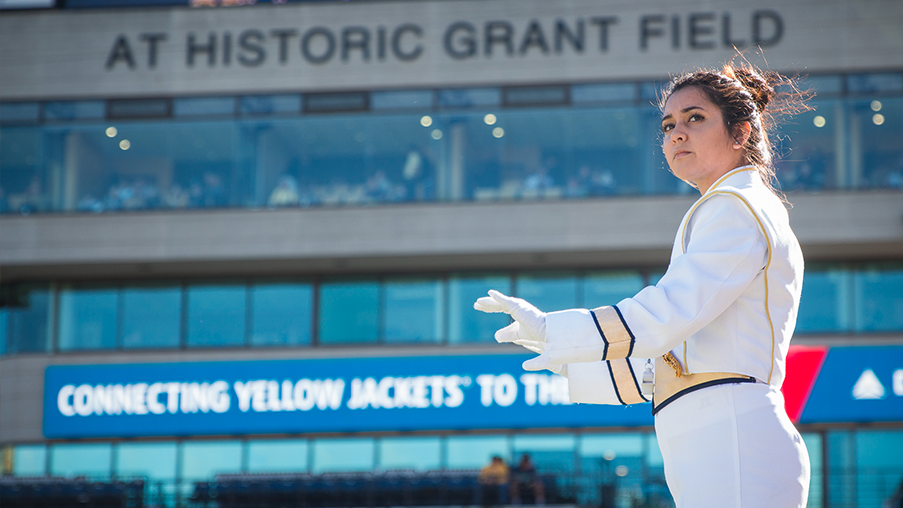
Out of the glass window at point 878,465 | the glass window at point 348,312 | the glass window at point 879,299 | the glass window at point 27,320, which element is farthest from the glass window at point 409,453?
the glass window at point 879,299

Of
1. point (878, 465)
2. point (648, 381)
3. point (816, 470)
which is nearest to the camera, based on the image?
point (648, 381)

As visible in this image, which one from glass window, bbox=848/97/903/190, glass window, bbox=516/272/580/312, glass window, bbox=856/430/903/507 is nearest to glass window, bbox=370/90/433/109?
glass window, bbox=516/272/580/312

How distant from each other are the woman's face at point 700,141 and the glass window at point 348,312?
18905mm

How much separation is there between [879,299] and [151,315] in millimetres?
17050

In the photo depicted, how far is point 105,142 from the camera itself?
2127 cm

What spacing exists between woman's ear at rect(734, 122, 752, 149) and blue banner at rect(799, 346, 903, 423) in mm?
18580

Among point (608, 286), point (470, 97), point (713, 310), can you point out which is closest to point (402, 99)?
point (470, 97)

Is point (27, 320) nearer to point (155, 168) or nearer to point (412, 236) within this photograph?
point (155, 168)

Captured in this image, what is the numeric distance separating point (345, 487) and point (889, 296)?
1284 cm

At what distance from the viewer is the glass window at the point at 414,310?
2114cm

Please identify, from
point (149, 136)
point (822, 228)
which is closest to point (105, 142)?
point (149, 136)

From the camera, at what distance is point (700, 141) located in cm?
259

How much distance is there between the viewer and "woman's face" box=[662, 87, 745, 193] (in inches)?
102

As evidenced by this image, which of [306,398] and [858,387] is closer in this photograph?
[858,387]
